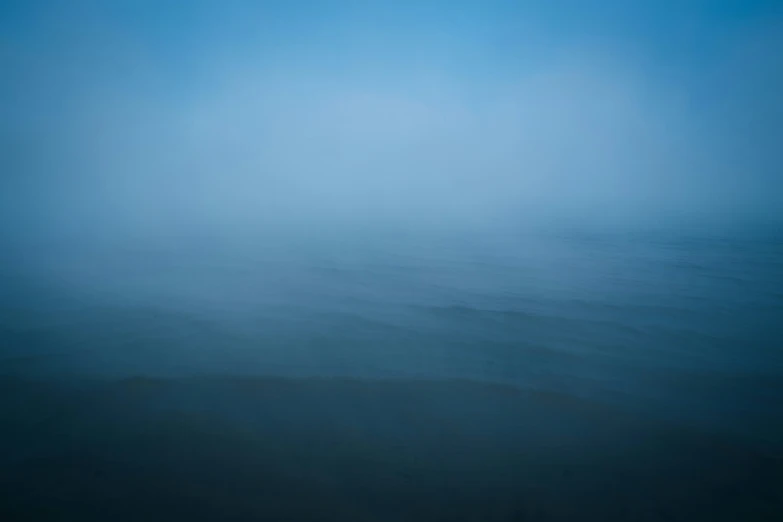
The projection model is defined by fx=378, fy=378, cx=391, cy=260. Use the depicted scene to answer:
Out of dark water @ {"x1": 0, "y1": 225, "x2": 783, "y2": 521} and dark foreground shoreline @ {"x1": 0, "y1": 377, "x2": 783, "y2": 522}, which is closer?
dark foreground shoreline @ {"x1": 0, "y1": 377, "x2": 783, "y2": 522}

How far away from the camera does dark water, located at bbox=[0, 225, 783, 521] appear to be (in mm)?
3193

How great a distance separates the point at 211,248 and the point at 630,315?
14174 millimetres

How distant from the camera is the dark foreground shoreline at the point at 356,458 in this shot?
3072mm

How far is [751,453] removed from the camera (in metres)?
3.69

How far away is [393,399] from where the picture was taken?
4.70 m

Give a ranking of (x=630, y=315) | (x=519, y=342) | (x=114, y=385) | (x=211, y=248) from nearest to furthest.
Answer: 1. (x=114, y=385)
2. (x=519, y=342)
3. (x=630, y=315)
4. (x=211, y=248)

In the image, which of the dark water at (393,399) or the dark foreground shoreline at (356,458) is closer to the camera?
the dark foreground shoreline at (356,458)

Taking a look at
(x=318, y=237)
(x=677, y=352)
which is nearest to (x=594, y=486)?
(x=677, y=352)

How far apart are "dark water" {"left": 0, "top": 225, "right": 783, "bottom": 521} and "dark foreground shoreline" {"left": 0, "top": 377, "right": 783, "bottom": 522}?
2 cm

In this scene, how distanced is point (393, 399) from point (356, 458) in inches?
44.8

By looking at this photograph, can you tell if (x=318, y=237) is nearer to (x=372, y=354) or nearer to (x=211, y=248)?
(x=211, y=248)

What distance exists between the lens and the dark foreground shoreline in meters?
3.07

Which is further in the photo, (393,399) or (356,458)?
(393,399)

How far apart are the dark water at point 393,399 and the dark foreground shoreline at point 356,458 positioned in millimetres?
20
